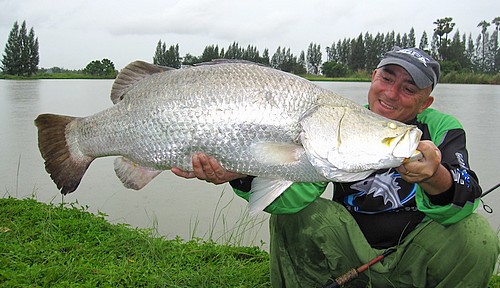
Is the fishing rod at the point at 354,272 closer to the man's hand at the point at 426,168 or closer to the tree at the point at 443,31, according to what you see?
the man's hand at the point at 426,168

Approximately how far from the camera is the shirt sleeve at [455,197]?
2.10m

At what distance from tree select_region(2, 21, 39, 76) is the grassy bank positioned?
162 feet

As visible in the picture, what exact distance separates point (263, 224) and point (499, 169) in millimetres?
4077

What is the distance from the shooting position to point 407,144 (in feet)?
5.63

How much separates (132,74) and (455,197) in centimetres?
161

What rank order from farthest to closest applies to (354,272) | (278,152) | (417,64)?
(417,64)
(354,272)
(278,152)

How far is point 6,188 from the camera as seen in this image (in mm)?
5609

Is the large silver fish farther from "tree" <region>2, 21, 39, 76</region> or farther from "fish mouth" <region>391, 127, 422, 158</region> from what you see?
"tree" <region>2, 21, 39, 76</region>

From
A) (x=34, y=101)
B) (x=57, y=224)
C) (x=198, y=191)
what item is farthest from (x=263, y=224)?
(x=34, y=101)

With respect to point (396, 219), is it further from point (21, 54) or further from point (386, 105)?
point (21, 54)

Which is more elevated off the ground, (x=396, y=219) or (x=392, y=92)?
(x=392, y=92)

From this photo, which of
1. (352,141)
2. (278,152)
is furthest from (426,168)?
(278,152)

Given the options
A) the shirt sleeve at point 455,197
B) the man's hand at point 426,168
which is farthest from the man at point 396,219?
the man's hand at point 426,168

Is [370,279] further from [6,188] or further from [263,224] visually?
[6,188]
